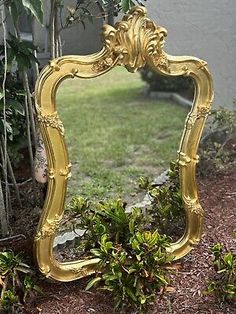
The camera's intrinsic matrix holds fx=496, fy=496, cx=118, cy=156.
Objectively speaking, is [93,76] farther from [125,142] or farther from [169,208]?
[125,142]

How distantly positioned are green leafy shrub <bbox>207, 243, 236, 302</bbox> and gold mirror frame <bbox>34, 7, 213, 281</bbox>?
252mm

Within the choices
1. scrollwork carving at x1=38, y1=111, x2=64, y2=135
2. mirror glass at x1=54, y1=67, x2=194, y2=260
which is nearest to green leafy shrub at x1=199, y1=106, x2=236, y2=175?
mirror glass at x1=54, y1=67, x2=194, y2=260

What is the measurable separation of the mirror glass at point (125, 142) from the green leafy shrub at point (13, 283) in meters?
0.28

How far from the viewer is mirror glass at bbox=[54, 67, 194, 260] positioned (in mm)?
2541

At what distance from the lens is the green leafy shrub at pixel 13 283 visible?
2029 mm

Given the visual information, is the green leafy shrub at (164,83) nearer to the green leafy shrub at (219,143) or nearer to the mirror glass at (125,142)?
the mirror glass at (125,142)

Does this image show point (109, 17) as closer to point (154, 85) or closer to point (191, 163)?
point (191, 163)

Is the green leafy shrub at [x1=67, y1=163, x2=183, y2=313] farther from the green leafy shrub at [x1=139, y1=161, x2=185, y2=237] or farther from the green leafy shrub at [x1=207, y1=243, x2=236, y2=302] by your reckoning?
→ the green leafy shrub at [x1=207, y1=243, x2=236, y2=302]

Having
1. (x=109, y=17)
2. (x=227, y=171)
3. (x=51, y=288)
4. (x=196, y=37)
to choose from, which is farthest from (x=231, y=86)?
(x=51, y=288)

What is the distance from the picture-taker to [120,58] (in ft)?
6.50

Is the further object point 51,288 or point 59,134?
point 51,288

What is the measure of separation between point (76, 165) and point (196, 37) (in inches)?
51.0

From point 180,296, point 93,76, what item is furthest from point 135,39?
point 180,296

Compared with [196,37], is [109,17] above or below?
above
